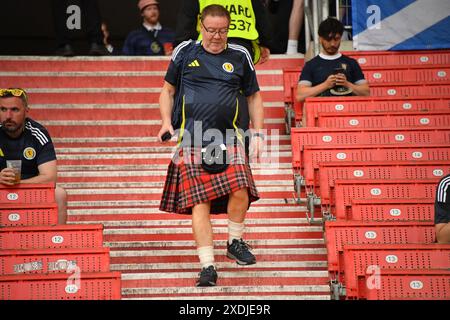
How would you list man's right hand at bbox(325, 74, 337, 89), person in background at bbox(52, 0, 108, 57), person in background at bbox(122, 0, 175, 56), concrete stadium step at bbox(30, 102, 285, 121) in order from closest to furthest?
man's right hand at bbox(325, 74, 337, 89) < concrete stadium step at bbox(30, 102, 285, 121) < person in background at bbox(52, 0, 108, 57) < person in background at bbox(122, 0, 175, 56)

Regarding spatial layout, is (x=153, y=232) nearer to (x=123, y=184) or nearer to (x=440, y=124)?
(x=123, y=184)

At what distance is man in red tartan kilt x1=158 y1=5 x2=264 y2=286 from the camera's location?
8.71 meters

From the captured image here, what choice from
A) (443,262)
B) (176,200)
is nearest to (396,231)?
(443,262)

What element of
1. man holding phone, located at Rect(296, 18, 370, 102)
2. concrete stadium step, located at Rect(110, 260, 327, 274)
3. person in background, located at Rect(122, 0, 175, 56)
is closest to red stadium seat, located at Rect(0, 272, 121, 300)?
concrete stadium step, located at Rect(110, 260, 327, 274)

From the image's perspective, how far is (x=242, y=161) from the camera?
8781mm

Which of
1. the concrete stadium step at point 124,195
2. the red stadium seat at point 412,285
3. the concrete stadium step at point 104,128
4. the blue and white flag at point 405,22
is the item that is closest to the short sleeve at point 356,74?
the concrete stadium step at point 104,128

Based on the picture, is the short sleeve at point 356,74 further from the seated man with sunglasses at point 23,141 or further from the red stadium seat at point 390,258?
the red stadium seat at point 390,258

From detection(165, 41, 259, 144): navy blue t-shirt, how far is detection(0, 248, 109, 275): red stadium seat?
1154mm

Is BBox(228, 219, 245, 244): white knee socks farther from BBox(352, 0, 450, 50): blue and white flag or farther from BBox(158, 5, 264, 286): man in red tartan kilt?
BBox(352, 0, 450, 50): blue and white flag

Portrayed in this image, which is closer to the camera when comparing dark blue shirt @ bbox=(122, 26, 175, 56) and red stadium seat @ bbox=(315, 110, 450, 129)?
red stadium seat @ bbox=(315, 110, 450, 129)

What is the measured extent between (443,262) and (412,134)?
100 inches

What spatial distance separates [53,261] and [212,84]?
164 cm

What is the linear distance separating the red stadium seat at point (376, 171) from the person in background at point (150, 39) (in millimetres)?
4088

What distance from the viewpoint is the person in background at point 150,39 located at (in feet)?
44.4
